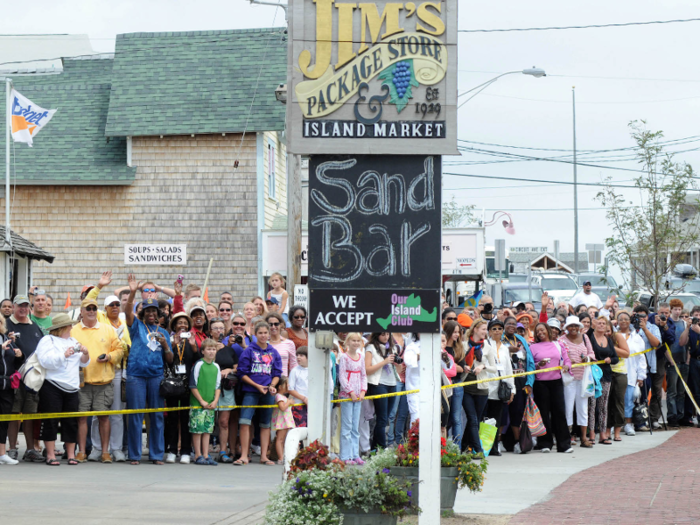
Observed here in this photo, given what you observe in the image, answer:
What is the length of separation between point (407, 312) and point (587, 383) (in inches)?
327

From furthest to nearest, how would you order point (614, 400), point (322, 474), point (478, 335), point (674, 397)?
point (674, 397)
point (614, 400)
point (478, 335)
point (322, 474)

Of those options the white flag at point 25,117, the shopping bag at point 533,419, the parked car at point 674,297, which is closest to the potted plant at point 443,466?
the shopping bag at point 533,419

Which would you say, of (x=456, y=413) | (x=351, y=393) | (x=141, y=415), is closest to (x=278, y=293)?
(x=351, y=393)

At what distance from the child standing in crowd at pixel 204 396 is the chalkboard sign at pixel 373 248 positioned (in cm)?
496

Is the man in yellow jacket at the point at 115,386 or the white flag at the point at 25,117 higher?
the white flag at the point at 25,117

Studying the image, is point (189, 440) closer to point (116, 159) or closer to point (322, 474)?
point (322, 474)

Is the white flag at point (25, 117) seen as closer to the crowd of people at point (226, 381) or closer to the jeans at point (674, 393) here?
the crowd of people at point (226, 381)

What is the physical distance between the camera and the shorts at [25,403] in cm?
1173

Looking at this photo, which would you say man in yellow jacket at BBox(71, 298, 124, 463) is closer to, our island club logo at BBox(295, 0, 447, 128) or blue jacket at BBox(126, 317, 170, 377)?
blue jacket at BBox(126, 317, 170, 377)

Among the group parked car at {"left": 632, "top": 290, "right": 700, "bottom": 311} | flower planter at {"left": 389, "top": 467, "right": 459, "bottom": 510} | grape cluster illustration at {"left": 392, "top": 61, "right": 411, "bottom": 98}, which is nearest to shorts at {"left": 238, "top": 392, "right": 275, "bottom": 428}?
flower planter at {"left": 389, "top": 467, "right": 459, "bottom": 510}

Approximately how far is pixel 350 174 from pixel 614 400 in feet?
33.0

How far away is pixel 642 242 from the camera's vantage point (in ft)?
86.3

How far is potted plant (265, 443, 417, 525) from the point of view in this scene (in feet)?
24.0

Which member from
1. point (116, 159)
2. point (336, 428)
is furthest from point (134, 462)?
A: point (116, 159)
